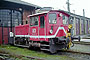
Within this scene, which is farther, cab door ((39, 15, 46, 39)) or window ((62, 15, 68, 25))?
window ((62, 15, 68, 25))

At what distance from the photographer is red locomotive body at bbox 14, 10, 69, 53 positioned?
8829 millimetres

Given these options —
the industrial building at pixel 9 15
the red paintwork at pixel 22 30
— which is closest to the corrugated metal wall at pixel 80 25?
the industrial building at pixel 9 15

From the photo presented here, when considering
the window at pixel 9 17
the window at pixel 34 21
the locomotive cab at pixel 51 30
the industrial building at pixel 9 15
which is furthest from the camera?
the window at pixel 9 17

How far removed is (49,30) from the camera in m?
8.84

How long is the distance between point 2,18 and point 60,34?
351 inches

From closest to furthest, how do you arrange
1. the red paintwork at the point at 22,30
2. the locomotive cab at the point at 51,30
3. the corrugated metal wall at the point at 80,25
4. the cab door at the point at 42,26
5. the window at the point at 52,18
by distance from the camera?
the locomotive cab at the point at 51,30 < the window at the point at 52,18 < the cab door at the point at 42,26 < the red paintwork at the point at 22,30 < the corrugated metal wall at the point at 80,25

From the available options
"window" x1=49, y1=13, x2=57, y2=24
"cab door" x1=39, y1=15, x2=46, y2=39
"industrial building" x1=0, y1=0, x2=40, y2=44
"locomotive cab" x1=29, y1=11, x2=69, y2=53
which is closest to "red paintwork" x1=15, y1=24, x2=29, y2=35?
"locomotive cab" x1=29, y1=11, x2=69, y2=53

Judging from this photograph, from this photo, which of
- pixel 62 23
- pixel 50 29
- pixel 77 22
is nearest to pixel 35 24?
pixel 50 29

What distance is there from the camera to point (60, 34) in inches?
366

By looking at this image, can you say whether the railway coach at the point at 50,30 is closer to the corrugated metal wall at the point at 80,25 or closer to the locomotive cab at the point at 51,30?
the locomotive cab at the point at 51,30

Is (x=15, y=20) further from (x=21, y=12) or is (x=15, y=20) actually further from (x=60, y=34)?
(x=60, y=34)

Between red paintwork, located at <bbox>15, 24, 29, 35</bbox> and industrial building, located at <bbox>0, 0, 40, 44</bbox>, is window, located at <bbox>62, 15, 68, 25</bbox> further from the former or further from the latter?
industrial building, located at <bbox>0, 0, 40, 44</bbox>

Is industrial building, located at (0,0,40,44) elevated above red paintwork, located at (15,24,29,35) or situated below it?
above

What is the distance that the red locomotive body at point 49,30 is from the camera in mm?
8829
